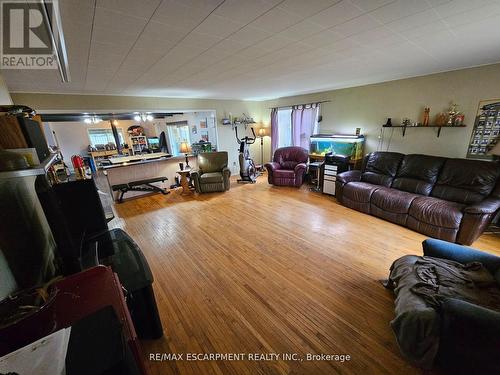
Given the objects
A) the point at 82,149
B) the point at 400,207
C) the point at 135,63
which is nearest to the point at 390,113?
the point at 400,207

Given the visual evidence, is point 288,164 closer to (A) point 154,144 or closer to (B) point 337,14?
(B) point 337,14

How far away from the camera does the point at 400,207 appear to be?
10.1 ft

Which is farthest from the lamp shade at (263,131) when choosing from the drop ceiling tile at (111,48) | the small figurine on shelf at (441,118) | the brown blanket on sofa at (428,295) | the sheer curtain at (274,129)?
the brown blanket on sofa at (428,295)

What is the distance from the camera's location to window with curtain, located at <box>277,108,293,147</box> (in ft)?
20.4

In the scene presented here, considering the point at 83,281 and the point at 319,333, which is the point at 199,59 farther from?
the point at 319,333

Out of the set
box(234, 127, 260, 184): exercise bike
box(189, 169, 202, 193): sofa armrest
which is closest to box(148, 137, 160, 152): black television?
box(189, 169, 202, 193): sofa armrest

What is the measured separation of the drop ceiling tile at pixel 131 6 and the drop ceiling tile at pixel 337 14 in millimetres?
1096

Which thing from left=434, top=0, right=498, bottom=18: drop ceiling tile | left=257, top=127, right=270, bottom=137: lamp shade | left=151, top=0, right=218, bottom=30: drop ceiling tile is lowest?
left=257, top=127, right=270, bottom=137: lamp shade

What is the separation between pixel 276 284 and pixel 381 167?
10.6ft

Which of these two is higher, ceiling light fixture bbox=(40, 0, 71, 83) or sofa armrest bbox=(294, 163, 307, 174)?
ceiling light fixture bbox=(40, 0, 71, 83)

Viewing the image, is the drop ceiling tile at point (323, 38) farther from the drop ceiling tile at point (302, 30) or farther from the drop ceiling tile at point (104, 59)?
the drop ceiling tile at point (104, 59)

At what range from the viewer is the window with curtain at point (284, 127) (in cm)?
621

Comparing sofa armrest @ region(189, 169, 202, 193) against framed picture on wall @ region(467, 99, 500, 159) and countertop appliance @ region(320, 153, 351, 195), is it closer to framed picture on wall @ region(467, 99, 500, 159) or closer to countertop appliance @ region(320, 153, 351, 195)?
countertop appliance @ region(320, 153, 351, 195)

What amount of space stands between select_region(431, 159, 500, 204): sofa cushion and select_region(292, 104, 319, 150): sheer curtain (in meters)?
2.97
